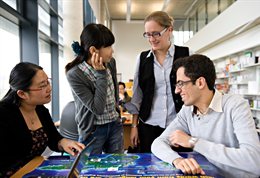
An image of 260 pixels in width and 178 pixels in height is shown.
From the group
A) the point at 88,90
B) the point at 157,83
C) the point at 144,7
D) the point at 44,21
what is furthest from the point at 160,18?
the point at 144,7

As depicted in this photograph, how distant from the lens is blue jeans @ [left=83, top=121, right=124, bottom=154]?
1417 mm

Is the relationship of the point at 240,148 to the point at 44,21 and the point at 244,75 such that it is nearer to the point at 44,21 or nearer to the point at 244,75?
the point at 44,21

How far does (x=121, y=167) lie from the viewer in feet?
3.12

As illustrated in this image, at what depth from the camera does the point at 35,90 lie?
1.29 metres

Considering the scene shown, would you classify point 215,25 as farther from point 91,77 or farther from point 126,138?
point 91,77

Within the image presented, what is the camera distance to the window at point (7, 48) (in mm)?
2377

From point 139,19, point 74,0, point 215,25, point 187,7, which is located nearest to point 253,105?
point 215,25

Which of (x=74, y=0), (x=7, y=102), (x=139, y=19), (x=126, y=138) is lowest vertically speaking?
(x=126, y=138)

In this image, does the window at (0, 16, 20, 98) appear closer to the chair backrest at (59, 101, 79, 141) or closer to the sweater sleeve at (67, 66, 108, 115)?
the chair backrest at (59, 101, 79, 141)

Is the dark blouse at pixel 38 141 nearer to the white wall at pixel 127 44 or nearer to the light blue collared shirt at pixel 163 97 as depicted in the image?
the light blue collared shirt at pixel 163 97

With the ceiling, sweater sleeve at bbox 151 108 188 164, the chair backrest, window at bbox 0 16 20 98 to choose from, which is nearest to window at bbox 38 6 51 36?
window at bbox 0 16 20 98

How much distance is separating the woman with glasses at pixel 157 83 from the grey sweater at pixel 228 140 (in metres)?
0.31

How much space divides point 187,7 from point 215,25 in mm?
3686

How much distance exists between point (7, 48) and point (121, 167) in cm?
219
